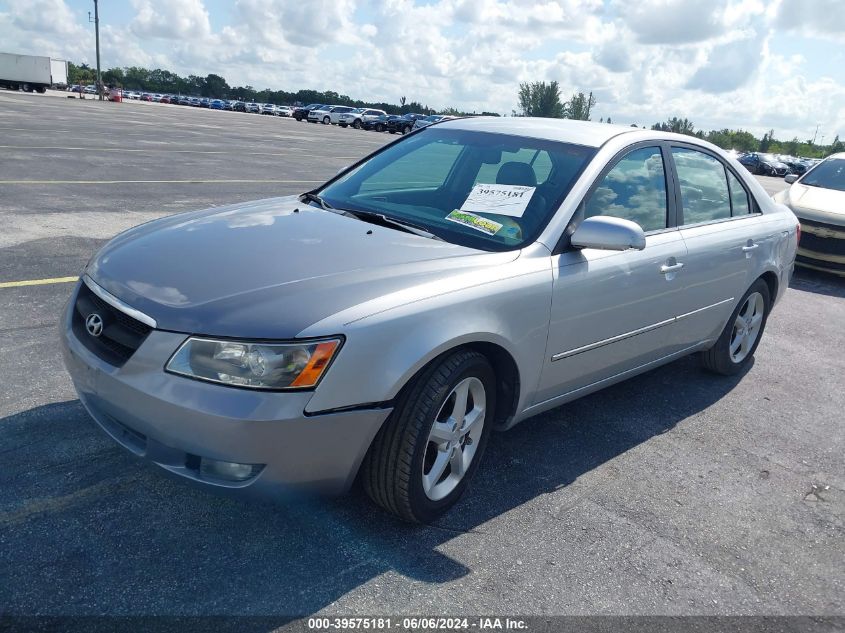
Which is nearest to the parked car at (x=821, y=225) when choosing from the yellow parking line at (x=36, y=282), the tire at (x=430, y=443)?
the tire at (x=430, y=443)

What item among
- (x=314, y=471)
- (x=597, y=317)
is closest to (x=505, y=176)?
(x=597, y=317)

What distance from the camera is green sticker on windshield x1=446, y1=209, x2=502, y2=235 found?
3.41 meters

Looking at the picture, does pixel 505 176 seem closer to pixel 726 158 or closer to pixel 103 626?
pixel 726 158

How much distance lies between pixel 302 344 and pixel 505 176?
176 cm

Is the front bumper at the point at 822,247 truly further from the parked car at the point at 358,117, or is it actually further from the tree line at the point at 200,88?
the tree line at the point at 200,88

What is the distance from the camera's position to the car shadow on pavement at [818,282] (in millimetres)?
8625

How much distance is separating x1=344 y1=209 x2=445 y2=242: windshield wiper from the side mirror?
0.64 meters

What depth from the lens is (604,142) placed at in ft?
12.5

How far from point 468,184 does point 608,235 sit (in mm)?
893

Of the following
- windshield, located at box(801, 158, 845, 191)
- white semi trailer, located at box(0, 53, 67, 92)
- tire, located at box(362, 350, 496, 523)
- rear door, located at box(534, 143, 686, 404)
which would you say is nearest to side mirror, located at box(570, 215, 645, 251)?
rear door, located at box(534, 143, 686, 404)

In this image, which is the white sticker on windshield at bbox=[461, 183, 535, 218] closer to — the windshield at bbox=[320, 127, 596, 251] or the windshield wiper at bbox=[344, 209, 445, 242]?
the windshield at bbox=[320, 127, 596, 251]

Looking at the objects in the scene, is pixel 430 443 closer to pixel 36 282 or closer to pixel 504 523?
pixel 504 523

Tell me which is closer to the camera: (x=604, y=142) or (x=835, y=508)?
(x=835, y=508)

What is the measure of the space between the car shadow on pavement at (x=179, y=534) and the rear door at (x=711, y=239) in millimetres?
1261
